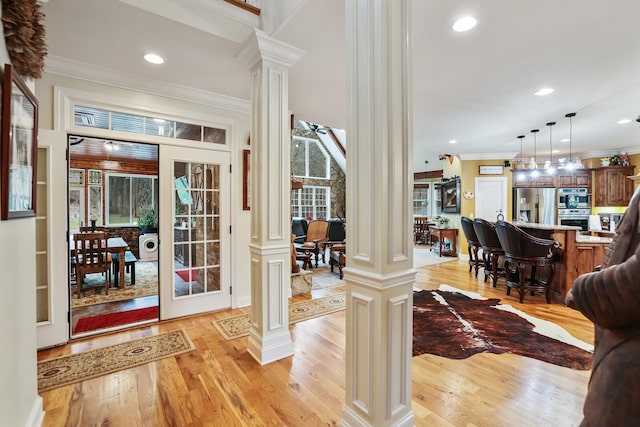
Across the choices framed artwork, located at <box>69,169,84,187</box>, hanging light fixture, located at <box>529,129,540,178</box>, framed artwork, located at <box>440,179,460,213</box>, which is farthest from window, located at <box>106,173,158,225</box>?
hanging light fixture, located at <box>529,129,540,178</box>

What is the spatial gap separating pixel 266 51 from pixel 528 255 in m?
3.89

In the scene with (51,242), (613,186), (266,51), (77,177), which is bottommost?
(51,242)

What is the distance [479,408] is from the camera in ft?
6.10

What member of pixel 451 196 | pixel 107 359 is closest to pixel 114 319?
pixel 107 359

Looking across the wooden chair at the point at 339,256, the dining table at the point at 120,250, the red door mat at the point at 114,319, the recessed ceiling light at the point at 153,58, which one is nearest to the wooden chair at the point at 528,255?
the wooden chair at the point at 339,256

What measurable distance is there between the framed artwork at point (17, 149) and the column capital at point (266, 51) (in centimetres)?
147

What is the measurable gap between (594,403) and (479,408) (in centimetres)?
130

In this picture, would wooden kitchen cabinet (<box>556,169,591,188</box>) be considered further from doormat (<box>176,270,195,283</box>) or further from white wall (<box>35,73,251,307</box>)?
doormat (<box>176,270,195,283</box>)

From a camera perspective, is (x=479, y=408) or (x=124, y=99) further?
(x=124, y=99)

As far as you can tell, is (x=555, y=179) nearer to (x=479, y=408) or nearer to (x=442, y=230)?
(x=442, y=230)

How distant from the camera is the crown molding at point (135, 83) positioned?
8.79ft

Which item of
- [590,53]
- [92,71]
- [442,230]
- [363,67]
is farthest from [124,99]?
[442,230]

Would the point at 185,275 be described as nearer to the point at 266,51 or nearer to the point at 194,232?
the point at 194,232

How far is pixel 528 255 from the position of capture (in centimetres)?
381
